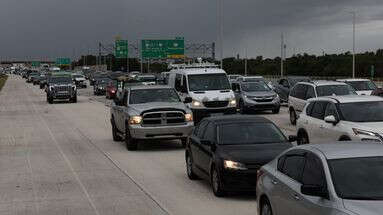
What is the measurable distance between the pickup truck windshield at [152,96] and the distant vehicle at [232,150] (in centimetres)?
641

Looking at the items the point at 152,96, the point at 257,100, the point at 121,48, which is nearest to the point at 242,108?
the point at 257,100

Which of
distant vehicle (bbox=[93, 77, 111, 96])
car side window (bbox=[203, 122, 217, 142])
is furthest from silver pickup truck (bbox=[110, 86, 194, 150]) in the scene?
distant vehicle (bbox=[93, 77, 111, 96])

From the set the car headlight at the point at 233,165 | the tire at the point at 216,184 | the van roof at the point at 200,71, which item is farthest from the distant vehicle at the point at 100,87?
the car headlight at the point at 233,165

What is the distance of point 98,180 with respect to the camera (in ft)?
Answer: 45.3

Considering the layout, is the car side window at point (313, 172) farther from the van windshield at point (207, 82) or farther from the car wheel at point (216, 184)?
the van windshield at point (207, 82)

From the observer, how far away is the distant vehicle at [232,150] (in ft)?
36.3

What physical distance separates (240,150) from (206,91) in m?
16.5

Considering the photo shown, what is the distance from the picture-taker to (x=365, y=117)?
14688mm

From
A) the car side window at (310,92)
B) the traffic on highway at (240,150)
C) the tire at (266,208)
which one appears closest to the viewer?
the traffic on highway at (240,150)

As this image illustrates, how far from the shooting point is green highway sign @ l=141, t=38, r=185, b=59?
279ft

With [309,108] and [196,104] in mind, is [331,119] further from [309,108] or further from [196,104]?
[196,104]

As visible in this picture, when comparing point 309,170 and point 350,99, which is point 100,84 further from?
point 309,170

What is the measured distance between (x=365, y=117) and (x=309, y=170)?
8024 mm

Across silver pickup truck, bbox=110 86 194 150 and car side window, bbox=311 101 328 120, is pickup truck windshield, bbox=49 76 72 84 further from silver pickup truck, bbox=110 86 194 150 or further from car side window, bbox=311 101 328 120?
car side window, bbox=311 101 328 120
